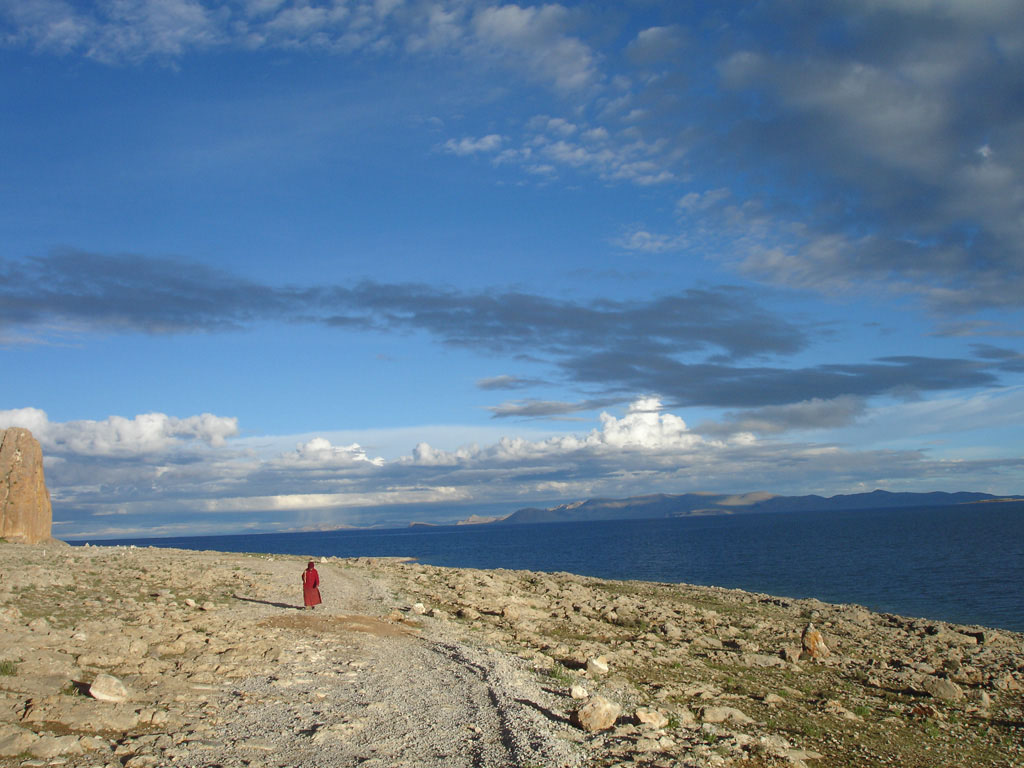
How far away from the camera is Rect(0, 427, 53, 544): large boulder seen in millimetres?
49312

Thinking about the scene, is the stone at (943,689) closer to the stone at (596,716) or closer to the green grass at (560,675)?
the green grass at (560,675)

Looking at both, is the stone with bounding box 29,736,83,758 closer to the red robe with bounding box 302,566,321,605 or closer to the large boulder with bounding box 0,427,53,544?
the red robe with bounding box 302,566,321,605

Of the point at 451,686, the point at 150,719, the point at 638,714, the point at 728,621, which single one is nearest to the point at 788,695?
the point at 638,714

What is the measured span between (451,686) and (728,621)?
61.6 feet

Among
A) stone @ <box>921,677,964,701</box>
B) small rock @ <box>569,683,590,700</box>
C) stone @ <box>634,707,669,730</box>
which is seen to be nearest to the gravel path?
small rock @ <box>569,683,590,700</box>

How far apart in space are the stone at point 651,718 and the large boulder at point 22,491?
51921mm

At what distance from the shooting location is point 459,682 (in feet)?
53.7

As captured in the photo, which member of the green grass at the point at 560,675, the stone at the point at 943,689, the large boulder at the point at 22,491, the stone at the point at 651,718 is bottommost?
the stone at the point at 943,689

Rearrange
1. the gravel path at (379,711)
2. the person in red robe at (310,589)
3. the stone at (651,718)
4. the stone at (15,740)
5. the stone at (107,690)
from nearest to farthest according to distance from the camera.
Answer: the stone at (15,740) < the gravel path at (379,711) < the stone at (107,690) < the stone at (651,718) < the person in red robe at (310,589)

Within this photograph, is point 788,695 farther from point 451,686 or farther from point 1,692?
point 1,692

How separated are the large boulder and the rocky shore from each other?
22515 mm

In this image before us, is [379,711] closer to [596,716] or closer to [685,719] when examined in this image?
[596,716]

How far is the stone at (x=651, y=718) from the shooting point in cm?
1367

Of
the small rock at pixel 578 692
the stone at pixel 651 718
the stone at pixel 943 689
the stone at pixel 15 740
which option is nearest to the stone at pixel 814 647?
the stone at pixel 943 689
